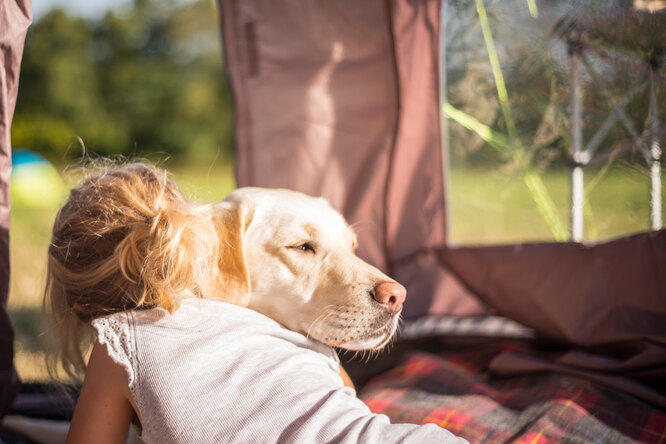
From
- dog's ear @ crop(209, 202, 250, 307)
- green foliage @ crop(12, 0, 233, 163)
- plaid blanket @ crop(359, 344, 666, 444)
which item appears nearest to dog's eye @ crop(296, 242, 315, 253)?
dog's ear @ crop(209, 202, 250, 307)

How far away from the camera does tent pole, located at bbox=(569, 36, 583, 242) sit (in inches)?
90.0

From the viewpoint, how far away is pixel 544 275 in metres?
2.02

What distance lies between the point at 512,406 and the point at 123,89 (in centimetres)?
1193

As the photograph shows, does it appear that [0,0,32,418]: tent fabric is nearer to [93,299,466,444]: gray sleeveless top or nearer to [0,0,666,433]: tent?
[93,299,466,444]: gray sleeveless top

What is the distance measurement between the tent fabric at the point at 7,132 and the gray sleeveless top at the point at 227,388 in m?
0.65

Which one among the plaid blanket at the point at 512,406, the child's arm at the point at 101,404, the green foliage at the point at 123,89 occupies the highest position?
the green foliage at the point at 123,89

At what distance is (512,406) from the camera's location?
1692mm

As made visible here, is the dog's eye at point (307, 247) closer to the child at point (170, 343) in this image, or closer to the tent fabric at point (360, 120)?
the child at point (170, 343)

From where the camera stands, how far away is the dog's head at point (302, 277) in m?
1.33

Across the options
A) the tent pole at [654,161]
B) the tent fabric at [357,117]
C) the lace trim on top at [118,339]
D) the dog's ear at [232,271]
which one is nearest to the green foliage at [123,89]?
the tent fabric at [357,117]

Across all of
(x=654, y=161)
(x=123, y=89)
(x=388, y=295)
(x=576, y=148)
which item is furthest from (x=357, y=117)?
(x=123, y=89)

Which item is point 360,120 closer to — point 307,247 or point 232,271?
point 307,247

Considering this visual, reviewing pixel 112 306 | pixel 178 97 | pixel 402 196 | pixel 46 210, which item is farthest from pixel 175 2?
pixel 112 306

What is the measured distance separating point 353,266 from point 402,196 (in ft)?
4.15
